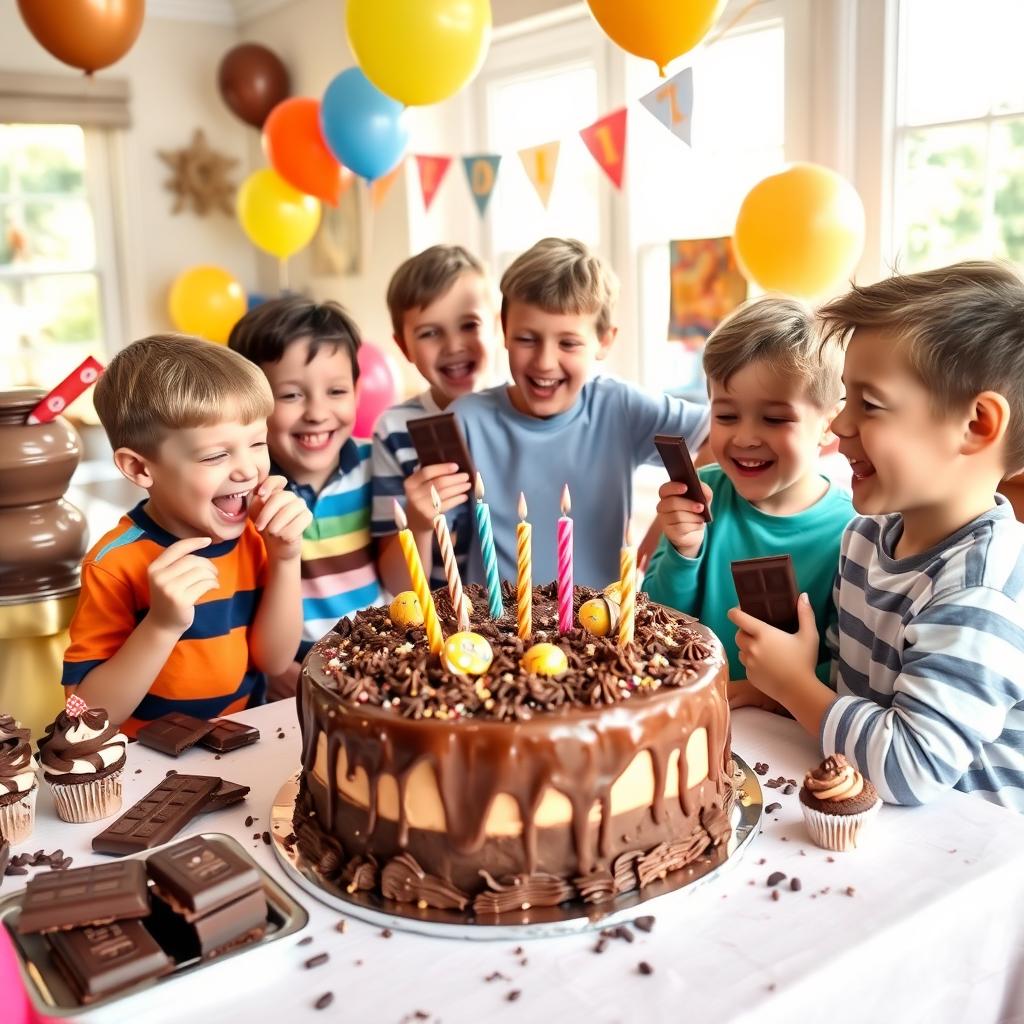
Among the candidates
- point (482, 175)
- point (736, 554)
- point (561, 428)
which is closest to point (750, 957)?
point (736, 554)

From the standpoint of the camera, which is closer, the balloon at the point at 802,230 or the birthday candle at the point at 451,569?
the birthday candle at the point at 451,569

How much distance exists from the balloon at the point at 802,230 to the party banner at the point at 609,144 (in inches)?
31.2

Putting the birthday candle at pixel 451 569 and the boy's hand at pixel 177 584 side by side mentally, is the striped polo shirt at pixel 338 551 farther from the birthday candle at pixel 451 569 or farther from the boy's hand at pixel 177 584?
the birthday candle at pixel 451 569

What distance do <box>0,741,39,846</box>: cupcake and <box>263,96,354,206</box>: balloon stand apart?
138 inches

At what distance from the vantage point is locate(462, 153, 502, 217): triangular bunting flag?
13.4 feet

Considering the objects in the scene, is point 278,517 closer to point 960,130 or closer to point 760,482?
point 760,482

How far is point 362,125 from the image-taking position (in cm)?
379

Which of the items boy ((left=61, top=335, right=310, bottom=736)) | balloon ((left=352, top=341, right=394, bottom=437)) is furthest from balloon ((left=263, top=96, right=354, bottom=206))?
boy ((left=61, top=335, right=310, bottom=736))

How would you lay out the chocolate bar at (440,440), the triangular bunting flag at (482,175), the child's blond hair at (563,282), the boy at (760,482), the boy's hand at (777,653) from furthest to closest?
the triangular bunting flag at (482,175) < the child's blond hair at (563,282) < the chocolate bar at (440,440) < the boy at (760,482) < the boy's hand at (777,653)

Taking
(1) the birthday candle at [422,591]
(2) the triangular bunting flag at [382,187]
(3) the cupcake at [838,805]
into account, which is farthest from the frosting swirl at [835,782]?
(2) the triangular bunting flag at [382,187]

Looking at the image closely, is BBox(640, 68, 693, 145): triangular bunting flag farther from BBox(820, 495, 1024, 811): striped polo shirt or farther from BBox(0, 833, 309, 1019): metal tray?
BBox(0, 833, 309, 1019): metal tray

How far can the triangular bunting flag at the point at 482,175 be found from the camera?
4.09 m

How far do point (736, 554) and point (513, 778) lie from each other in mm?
954

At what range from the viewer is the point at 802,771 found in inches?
59.9
